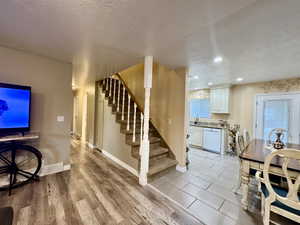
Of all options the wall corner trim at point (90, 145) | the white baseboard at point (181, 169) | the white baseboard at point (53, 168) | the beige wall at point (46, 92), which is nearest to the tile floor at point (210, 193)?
the white baseboard at point (181, 169)

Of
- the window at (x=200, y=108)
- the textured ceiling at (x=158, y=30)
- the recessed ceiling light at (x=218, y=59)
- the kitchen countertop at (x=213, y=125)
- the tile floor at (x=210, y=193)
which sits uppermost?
the recessed ceiling light at (x=218, y=59)

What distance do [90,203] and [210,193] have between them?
1880mm

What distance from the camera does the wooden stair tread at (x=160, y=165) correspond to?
263 centimetres

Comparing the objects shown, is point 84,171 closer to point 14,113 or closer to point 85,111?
point 14,113

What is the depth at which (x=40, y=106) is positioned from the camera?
2580mm

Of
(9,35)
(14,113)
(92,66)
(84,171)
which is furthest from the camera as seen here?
(92,66)

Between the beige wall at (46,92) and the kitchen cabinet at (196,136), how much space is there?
424 cm

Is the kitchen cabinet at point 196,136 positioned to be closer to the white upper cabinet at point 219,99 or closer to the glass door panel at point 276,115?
the white upper cabinet at point 219,99

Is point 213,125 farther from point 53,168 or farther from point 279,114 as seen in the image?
point 53,168

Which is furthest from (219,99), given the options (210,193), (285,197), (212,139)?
(285,197)

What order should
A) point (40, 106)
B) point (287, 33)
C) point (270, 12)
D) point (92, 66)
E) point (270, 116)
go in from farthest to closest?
point (270, 116) < point (92, 66) < point (40, 106) < point (287, 33) < point (270, 12)

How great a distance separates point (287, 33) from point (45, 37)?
3290mm

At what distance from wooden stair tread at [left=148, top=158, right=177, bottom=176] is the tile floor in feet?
0.51

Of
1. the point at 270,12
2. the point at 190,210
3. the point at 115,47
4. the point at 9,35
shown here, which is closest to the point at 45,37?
the point at 9,35
